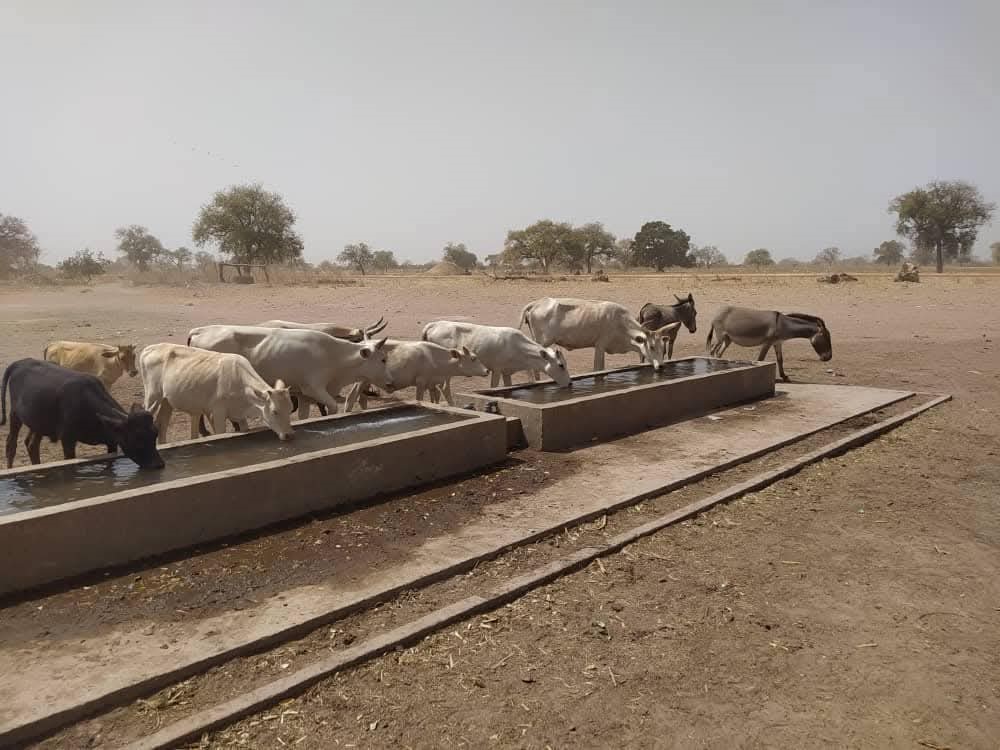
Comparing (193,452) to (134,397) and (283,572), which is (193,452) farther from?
(134,397)

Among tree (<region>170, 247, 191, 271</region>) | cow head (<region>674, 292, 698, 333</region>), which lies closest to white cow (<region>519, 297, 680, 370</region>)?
cow head (<region>674, 292, 698, 333</region>)

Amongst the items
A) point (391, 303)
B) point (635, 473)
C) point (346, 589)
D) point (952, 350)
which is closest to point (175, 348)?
point (346, 589)

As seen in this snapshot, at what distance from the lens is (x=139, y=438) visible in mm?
5723

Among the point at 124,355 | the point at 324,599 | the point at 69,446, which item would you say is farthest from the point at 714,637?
the point at 124,355

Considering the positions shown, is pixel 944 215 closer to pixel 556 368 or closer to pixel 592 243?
pixel 592 243

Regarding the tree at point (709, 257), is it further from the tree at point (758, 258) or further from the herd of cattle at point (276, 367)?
the herd of cattle at point (276, 367)

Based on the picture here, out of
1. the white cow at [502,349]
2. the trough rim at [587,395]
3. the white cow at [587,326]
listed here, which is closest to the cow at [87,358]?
the white cow at [502,349]

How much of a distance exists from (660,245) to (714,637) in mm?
64006

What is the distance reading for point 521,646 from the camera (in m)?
3.90

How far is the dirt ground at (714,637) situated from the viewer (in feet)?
10.6

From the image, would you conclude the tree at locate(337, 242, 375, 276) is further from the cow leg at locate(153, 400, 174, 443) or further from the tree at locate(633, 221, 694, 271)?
the cow leg at locate(153, 400, 174, 443)

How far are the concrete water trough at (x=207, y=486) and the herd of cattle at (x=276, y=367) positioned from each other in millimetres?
406

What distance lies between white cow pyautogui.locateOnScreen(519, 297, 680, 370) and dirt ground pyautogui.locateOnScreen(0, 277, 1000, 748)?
17.3 ft

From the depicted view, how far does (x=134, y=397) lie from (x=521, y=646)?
961 centimetres
